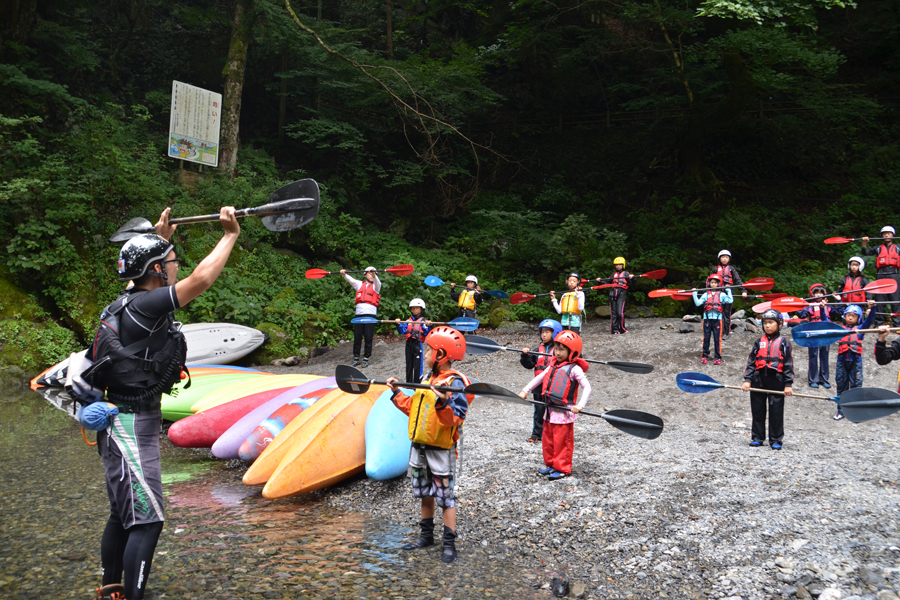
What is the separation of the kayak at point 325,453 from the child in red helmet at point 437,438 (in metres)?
1.44

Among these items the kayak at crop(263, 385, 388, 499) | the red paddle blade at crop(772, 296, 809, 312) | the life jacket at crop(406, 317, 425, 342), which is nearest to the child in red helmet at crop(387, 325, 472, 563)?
the kayak at crop(263, 385, 388, 499)

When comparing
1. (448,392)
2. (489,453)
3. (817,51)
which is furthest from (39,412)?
(817,51)

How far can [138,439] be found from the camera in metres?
2.97

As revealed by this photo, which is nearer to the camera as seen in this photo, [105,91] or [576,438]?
[576,438]

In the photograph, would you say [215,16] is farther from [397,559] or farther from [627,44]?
[397,559]

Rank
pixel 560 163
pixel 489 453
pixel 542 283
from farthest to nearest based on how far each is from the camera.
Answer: pixel 560 163, pixel 542 283, pixel 489 453

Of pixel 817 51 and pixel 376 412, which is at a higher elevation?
pixel 817 51

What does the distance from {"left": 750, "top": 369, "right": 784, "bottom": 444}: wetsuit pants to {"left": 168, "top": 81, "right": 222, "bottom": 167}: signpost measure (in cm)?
1309

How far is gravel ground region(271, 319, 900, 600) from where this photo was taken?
140 inches

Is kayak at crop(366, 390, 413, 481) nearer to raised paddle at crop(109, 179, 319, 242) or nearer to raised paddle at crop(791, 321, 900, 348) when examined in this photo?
raised paddle at crop(109, 179, 319, 242)

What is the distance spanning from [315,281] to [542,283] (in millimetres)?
6156

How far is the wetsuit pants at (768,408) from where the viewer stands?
5903 millimetres

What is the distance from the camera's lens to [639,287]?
1513cm

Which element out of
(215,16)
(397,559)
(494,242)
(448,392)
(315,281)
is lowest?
(397,559)
